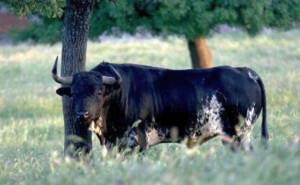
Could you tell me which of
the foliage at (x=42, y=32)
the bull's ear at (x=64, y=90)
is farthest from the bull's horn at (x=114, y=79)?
the foliage at (x=42, y=32)

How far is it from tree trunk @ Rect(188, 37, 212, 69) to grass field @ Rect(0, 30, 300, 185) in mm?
1740

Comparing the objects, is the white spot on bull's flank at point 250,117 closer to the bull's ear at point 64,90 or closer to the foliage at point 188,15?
the bull's ear at point 64,90

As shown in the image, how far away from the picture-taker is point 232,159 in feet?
22.8

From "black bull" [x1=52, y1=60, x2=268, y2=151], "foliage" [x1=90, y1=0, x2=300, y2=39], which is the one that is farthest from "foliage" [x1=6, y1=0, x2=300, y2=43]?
"black bull" [x1=52, y1=60, x2=268, y2=151]

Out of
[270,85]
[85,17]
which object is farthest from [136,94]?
[270,85]

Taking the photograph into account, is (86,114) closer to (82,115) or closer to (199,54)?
(82,115)

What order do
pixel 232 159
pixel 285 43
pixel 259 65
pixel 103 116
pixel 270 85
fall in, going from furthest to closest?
1. pixel 285 43
2. pixel 259 65
3. pixel 270 85
4. pixel 103 116
5. pixel 232 159

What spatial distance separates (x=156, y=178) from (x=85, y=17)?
5501 mm

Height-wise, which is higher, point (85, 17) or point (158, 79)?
point (85, 17)

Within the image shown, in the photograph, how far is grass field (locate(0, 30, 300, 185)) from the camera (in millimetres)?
6531

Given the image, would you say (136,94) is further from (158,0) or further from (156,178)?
(158,0)

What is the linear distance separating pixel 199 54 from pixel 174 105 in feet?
30.7

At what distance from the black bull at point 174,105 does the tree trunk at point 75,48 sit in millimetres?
427

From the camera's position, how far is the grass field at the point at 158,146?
6531 millimetres
